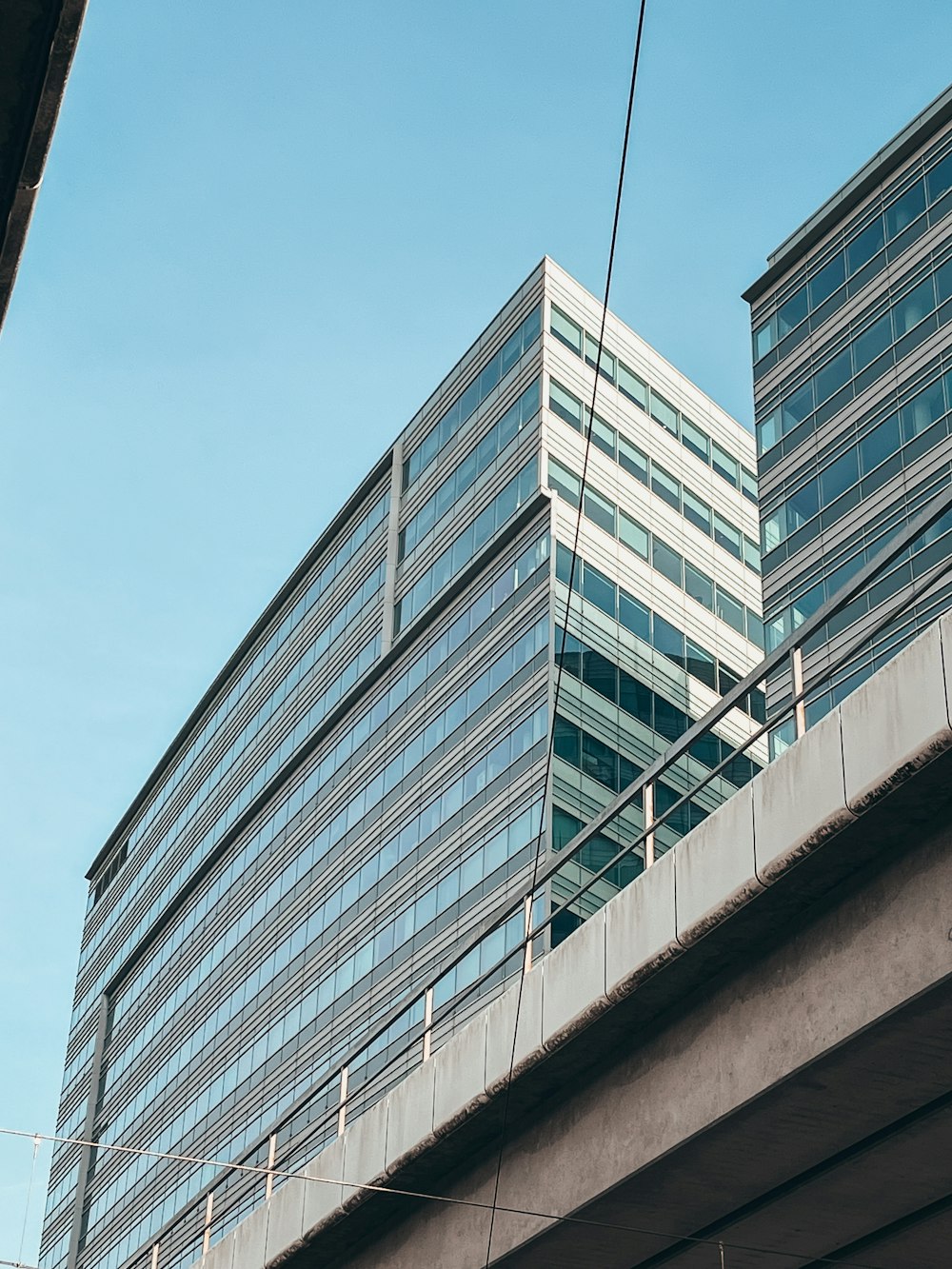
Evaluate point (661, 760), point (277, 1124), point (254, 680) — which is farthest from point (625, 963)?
point (254, 680)

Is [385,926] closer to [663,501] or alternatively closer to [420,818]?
[420,818]

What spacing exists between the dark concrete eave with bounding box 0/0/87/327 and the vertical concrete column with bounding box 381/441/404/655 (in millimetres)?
61619

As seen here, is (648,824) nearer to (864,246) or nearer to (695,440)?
(864,246)

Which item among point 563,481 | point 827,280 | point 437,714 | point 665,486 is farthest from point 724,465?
point 827,280

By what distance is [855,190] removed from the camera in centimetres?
5166

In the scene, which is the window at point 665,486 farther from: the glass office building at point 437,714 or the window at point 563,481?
the window at point 563,481

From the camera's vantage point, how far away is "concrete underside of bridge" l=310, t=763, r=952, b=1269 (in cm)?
1059

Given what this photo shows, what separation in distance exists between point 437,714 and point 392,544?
35.1ft

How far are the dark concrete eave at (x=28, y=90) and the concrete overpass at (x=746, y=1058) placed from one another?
19.6ft

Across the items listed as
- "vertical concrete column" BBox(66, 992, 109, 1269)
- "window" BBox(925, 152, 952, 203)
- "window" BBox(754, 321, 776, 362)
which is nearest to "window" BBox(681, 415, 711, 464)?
"window" BBox(754, 321, 776, 362)

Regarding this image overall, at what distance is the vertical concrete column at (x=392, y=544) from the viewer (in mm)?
68812

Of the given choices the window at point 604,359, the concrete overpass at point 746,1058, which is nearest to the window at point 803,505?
the window at point 604,359

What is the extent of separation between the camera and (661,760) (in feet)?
40.9

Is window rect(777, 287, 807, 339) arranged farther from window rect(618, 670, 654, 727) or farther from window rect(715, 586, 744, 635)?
window rect(715, 586, 744, 635)
